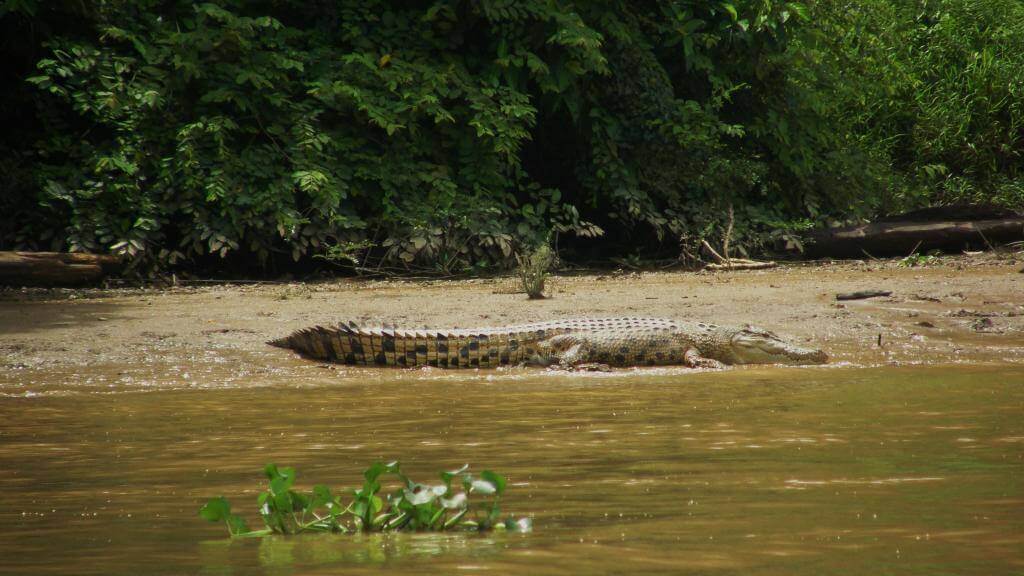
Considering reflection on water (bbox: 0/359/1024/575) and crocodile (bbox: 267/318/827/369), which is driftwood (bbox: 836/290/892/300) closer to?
crocodile (bbox: 267/318/827/369)

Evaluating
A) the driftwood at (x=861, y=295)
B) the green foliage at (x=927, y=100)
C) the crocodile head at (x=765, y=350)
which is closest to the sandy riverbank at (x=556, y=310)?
the driftwood at (x=861, y=295)

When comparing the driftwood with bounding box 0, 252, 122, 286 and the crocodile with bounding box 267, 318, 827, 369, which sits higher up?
the driftwood with bounding box 0, 252, 122, 286

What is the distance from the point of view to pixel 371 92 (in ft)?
35.7

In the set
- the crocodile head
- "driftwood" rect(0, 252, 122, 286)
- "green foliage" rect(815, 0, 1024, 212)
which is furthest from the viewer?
"green foliage" rect(815, 0, 1024, 212)

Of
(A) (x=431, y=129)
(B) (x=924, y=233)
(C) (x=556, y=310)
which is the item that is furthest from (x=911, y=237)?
(A) (x=431, y=129)

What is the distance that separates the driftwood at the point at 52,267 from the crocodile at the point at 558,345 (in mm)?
3524

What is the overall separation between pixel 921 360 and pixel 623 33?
649 centimetres

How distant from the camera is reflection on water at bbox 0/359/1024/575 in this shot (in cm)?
212

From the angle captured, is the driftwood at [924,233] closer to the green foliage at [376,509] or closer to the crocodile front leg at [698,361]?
the crocodile front leg at [698,361]

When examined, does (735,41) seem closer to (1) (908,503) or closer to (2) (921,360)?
(2) (921,360)

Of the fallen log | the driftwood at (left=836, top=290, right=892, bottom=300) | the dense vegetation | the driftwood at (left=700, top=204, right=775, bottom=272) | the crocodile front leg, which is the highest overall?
the dense vegetation

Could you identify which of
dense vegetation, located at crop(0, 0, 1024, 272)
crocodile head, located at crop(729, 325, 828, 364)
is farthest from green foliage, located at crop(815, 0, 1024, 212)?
crocodile head, located at crop(729, 325, 828, 364)

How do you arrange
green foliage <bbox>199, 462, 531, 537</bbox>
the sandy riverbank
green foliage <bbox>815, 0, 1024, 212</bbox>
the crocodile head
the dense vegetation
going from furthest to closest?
green foliage <bbox>815, 0, 1024, 212</bbox> < the dense vegetation < the sandy riverbank < the crocodile head < green foliage <bbox>199, 462, 531, 537</bbox>

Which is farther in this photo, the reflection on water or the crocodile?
the crocodile
